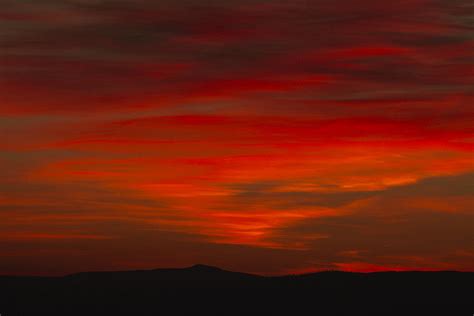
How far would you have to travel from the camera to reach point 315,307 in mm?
50312

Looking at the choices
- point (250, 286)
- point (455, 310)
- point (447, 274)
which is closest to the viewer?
point (455, 310)

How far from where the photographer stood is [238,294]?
5362 cm

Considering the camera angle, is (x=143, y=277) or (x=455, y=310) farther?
(x=143, y=277)

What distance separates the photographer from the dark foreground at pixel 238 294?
4916cm

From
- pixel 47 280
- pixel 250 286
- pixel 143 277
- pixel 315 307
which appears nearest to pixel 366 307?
pixel 315 307

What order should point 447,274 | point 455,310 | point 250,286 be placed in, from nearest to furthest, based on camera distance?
point 455,310 < point 447,274 < point 250,286

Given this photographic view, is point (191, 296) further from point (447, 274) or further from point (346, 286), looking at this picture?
point (447, 274)

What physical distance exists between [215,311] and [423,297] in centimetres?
1284

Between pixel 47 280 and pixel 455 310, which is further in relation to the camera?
pixel 47 280

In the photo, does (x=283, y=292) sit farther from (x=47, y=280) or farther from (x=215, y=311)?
(x=47, y=280)

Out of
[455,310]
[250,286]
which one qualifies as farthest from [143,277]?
[455,310]

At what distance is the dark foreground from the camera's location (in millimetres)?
49156

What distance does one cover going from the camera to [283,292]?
52656 mm

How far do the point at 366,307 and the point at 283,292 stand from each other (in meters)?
5.63
